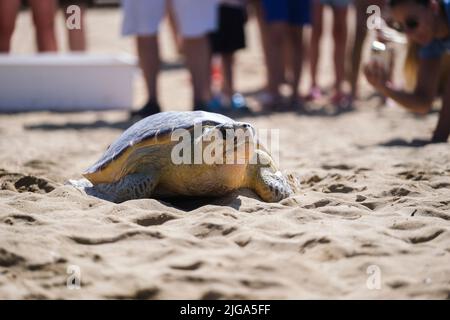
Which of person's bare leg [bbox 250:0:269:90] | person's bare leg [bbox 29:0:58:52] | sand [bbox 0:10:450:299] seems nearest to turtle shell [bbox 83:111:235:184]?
sand [bbox 0:10:450:299]

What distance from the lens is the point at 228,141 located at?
3.24 meters

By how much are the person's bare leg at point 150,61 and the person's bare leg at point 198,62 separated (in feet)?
0.93

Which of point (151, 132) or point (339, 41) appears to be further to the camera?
point (339, 41)

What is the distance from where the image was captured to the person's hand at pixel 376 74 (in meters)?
5.21

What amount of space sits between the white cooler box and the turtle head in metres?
3.85

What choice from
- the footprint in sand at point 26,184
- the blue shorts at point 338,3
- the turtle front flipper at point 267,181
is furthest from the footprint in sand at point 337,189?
the blue shorts at point 338,3

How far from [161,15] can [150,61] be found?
0.42m

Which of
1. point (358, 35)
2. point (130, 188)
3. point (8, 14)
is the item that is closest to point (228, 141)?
point (130, 188)

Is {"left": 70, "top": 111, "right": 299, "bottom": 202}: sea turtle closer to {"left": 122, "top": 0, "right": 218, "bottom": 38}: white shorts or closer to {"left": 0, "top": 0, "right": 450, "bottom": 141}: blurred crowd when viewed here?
{"left": 0, "top": 0, "right": 450, "bottom": 141}: blurred crowd

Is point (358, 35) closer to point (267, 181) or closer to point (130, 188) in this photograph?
point (267, 181)

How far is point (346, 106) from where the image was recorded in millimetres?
7543

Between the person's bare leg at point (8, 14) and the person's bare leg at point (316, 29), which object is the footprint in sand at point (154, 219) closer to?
the person's bare leg at point (8, 14)

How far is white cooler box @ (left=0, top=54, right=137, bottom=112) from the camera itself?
22.5ft

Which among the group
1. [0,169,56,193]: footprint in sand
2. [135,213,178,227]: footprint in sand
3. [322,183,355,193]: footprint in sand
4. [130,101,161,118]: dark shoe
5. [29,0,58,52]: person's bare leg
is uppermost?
[29,0,58,52]: person's bare leg
